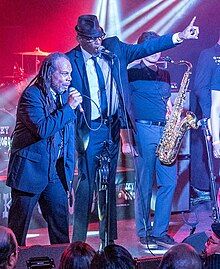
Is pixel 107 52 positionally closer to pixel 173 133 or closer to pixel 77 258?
pixel 173 133

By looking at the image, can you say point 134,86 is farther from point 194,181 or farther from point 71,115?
point 194,181

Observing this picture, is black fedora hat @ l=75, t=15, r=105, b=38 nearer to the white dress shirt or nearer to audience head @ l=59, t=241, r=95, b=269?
the white dress shirt

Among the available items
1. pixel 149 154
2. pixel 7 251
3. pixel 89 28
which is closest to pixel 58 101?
pixel 89 28

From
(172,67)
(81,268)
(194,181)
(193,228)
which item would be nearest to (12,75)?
(172,67)

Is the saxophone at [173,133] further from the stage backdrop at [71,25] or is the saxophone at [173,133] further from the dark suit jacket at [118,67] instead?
the stage backdrop at [71,25]

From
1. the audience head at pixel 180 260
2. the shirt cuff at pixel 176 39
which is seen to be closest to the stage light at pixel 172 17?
the shirt cuff at pixel 176 39

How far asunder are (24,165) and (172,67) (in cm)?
378

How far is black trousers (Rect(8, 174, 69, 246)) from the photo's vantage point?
5.48 meters

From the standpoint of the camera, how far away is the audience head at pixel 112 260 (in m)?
3.34

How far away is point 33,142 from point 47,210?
59 centimetres

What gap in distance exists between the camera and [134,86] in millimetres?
6746

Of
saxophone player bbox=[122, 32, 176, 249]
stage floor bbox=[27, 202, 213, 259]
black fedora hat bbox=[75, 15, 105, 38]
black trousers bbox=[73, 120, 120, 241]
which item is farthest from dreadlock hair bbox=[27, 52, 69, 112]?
stage floor bbox=[27, 202, 213, 259]

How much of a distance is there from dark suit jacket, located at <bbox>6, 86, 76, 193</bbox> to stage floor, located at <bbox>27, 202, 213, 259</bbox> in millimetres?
1458

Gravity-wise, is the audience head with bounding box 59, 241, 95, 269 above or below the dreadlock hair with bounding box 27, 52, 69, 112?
below
